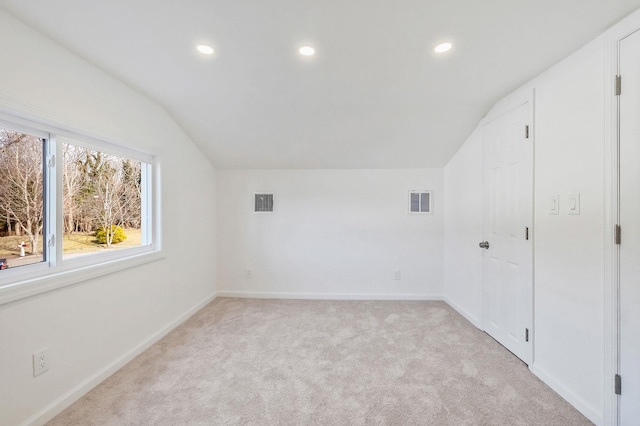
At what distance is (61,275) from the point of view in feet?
5.48

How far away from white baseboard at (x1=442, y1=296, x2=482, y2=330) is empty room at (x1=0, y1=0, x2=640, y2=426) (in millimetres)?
29

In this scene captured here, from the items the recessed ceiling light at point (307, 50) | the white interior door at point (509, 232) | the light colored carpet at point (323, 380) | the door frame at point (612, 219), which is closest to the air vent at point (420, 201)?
the white interior door at point (509, 232)

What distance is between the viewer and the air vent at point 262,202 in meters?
3.75

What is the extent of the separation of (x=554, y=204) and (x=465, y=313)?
5.65 ft

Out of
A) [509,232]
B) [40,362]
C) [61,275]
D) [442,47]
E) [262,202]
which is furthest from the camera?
[262,202]

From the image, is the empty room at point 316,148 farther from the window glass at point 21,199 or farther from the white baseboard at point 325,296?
the white baseboard at point 325,296

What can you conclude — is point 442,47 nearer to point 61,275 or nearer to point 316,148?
point 316,148

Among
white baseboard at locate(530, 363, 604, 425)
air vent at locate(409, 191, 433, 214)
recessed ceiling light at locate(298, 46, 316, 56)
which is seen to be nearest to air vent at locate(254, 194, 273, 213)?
air vent at locate(409, 191, 433, 214)

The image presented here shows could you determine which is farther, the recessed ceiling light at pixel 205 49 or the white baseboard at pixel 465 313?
the white baseboard at pixel 465 313

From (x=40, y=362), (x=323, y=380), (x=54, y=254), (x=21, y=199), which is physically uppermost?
(x=21, y=199)

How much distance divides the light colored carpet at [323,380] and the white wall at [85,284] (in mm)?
194

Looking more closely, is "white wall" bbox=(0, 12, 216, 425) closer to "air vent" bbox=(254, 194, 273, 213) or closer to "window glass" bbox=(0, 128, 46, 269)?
"window glass" bbox=(0, 128, 46, 269)

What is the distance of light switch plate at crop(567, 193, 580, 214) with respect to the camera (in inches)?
64.7

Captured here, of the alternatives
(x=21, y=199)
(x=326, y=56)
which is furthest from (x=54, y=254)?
(x=326, y=56)
